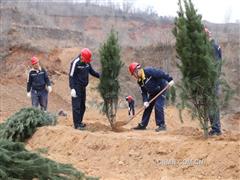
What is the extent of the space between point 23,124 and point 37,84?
3.48 metres

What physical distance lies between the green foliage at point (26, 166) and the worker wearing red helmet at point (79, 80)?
548cm

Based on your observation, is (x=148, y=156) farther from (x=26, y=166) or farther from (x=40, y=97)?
(x=40, y=97)

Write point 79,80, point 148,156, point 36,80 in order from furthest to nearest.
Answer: point 36,80
point 79,80
point 148,156

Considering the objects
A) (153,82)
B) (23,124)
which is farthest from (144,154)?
(153,82)

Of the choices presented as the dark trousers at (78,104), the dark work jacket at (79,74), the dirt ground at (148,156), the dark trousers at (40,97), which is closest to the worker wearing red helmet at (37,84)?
the dark trousers at (40,97)

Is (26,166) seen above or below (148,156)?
above

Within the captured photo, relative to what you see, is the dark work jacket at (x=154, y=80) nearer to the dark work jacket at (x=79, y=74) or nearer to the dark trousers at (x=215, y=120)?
the dark work jacket at (x=79, y=74)

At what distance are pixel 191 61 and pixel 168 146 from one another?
1332 mm

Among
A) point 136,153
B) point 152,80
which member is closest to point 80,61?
point 152,80

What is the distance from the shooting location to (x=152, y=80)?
434 inches

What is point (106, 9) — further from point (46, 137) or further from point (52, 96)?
point (46, 137)

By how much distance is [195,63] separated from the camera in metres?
7.82

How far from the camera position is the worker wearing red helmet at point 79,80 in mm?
11094

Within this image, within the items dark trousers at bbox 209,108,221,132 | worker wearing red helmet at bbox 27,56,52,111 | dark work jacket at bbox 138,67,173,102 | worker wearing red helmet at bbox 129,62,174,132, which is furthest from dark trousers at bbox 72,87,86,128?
dark trousers at bbox 209,108,221,132
